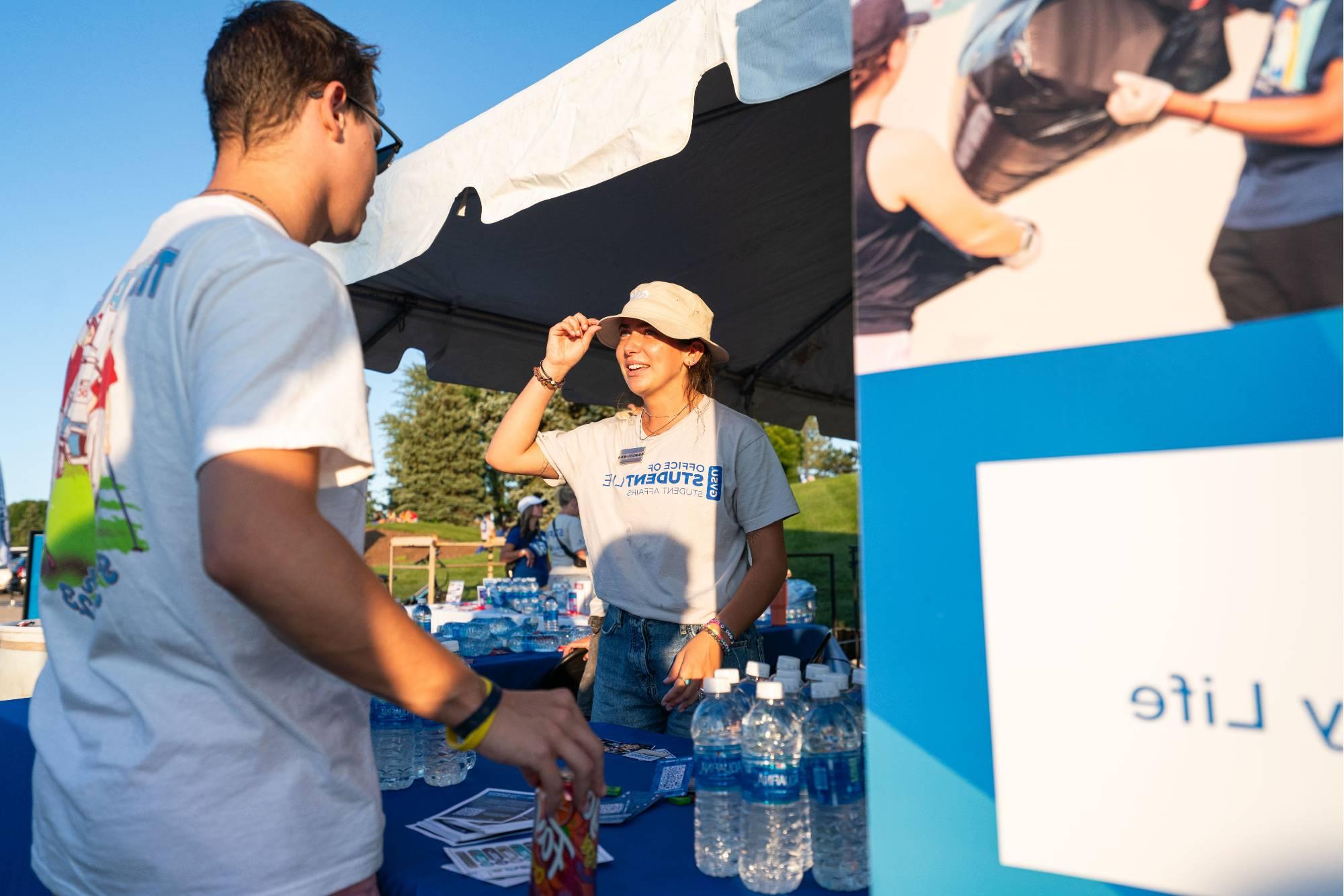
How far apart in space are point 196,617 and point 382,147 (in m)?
0.88

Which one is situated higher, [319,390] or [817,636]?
[319,390]

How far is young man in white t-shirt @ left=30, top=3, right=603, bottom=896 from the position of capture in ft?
2.90

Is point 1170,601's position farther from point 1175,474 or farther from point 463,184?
point 463,184

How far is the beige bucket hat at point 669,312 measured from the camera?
2453mm

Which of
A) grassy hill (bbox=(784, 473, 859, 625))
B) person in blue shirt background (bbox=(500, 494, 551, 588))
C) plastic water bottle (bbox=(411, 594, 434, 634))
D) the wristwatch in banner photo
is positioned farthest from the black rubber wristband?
grassy hill (bbox=(784, 473, 859, 625))

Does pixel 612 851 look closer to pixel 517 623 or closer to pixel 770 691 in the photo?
pixel 770 691

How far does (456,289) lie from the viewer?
15.6 ft

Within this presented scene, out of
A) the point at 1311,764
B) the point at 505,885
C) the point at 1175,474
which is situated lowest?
the point at 505,885

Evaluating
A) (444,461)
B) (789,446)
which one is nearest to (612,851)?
(444,461)

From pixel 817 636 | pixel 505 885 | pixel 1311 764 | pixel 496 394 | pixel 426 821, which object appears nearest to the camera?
pixel 1311 764

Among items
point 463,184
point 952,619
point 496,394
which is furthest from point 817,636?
point 496,394

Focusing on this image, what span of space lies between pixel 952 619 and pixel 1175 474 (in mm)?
267

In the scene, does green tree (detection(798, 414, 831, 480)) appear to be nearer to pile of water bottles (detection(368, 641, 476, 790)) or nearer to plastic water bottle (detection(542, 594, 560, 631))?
plastic water bottle (detection(542, 594, 560, 631))

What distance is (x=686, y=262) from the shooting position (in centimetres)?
460
